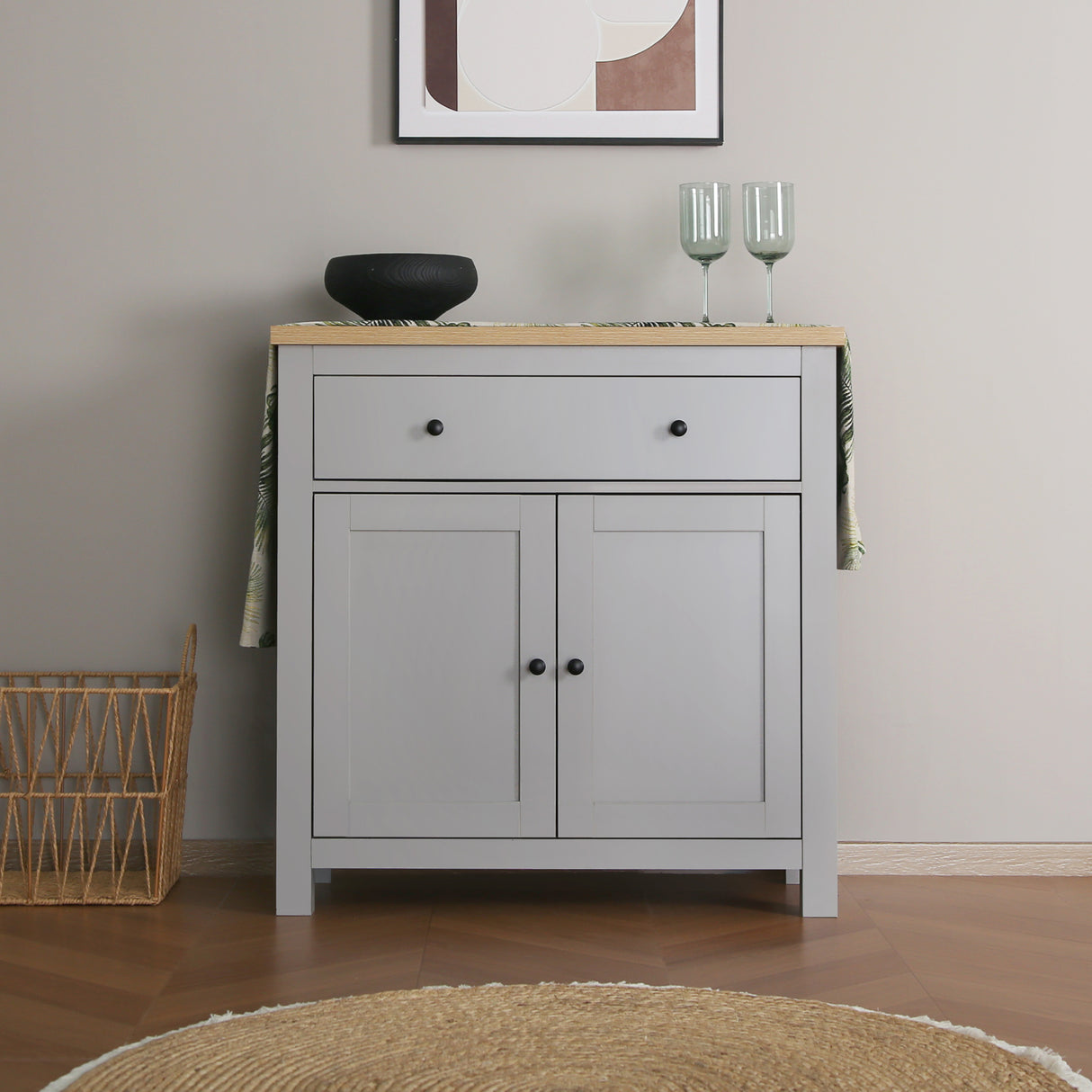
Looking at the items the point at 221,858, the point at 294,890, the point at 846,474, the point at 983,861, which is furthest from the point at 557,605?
the point at 983,861

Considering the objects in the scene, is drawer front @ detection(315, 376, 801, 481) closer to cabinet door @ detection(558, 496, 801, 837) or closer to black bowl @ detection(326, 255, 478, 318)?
cabinet door @ detection(558, 496, 801, 837)

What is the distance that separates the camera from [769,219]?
2.12 m

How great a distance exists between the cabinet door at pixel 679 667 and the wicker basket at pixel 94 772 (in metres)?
0.76

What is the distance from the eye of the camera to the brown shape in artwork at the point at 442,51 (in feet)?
7.45

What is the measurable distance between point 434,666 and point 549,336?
0.59 m

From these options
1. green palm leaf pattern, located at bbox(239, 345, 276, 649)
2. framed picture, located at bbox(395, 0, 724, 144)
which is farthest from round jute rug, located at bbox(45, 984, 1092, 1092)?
framed picture, located at bbox(395, 0, 724, 144)

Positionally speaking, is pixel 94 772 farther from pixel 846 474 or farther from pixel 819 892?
pixel 846 474

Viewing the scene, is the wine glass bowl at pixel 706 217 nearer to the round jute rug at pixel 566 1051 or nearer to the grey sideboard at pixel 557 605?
the grey sideboard at pixel 557 605

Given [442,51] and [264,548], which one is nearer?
[264,548]

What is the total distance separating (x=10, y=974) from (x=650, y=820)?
101cm

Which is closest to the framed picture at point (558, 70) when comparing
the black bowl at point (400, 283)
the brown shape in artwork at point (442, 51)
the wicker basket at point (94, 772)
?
the brown shape in artwork at point (442, 51)

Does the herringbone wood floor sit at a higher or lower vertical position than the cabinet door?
lower

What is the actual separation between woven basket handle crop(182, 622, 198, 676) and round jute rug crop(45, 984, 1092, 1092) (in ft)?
2.72

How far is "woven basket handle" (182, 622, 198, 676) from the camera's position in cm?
219
